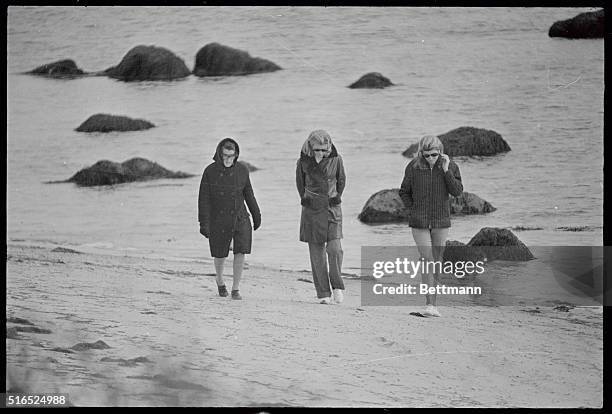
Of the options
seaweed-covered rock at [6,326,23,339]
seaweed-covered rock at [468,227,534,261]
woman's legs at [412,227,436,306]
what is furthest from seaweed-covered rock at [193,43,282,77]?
seaweed-covered rock at [6,326,23,339]

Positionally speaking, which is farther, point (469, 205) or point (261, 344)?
point (469, 205)

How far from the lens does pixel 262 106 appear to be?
650 cm

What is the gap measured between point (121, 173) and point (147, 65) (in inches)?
28.3

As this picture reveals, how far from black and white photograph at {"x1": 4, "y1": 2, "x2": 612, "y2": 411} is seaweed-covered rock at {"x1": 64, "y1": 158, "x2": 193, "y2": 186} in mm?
13

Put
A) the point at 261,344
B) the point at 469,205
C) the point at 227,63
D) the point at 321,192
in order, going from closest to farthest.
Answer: the point at 261,344, the point at 321,192, the point at 469,205, the point at 227,63

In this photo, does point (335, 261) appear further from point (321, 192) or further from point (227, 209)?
point (227, 209)

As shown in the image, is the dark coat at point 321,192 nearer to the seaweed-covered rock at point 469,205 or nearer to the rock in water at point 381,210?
the rock in water at point 381,210

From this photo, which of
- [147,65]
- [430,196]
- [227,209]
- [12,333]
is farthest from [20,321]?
[430,196]

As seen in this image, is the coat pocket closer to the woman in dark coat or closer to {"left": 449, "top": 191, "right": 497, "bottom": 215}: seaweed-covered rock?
the woman in dark coat

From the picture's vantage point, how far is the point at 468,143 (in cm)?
637

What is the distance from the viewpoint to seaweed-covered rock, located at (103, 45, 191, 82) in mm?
6445

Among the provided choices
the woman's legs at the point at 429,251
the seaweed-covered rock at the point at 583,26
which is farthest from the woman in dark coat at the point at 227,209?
the seaweed-covered rock at the point at 583,26

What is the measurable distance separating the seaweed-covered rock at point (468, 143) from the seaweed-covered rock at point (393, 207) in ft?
0.88
